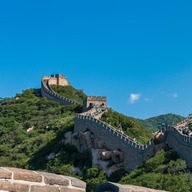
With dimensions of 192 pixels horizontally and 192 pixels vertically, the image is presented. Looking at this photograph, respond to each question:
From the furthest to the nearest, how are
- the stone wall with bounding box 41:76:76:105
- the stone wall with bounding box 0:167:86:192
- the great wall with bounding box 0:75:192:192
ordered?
the stone wall with bounding box 41:76:76:105
the great wall with bounding box 0:75:192:192
the stone wall with bounding box 0:167:86:192

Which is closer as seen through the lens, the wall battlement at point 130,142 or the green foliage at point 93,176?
the wall battlement at point 130,142

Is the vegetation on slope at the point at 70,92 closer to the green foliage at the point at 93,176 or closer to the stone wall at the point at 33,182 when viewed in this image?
the green foliage at the point at 93,176

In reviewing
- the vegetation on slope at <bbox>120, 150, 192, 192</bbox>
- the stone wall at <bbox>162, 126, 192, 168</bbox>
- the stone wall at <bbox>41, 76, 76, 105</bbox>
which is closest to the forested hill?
the stone wall at <bbox>41, 76, 76, 105</bbox>

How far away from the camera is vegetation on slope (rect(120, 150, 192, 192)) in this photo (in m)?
21.1

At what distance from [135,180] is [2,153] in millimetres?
19980

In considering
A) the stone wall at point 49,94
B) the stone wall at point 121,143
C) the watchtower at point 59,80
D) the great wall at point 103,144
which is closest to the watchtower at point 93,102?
the great wall at point 103,144

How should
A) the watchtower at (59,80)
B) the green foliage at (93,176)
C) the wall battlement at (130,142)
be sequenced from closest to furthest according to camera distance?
1. the wall battlement at (130,142)
2. the green foliage at (93,176)
3. the watchtower at (59,80)

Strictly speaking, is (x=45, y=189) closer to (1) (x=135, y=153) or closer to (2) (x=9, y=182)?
(2) (x=9, y=182)

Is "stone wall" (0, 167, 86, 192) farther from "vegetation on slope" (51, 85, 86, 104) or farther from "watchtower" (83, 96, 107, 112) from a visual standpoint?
"vegetation on slope" (51, 85, 86, 104)

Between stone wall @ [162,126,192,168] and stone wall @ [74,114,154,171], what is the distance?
3.51ft

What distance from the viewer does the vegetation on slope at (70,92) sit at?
5981 cm

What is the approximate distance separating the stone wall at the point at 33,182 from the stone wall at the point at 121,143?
21.6 meters

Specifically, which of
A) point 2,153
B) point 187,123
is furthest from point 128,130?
point 2,153

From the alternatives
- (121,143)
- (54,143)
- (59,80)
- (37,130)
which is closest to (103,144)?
(121,143)
